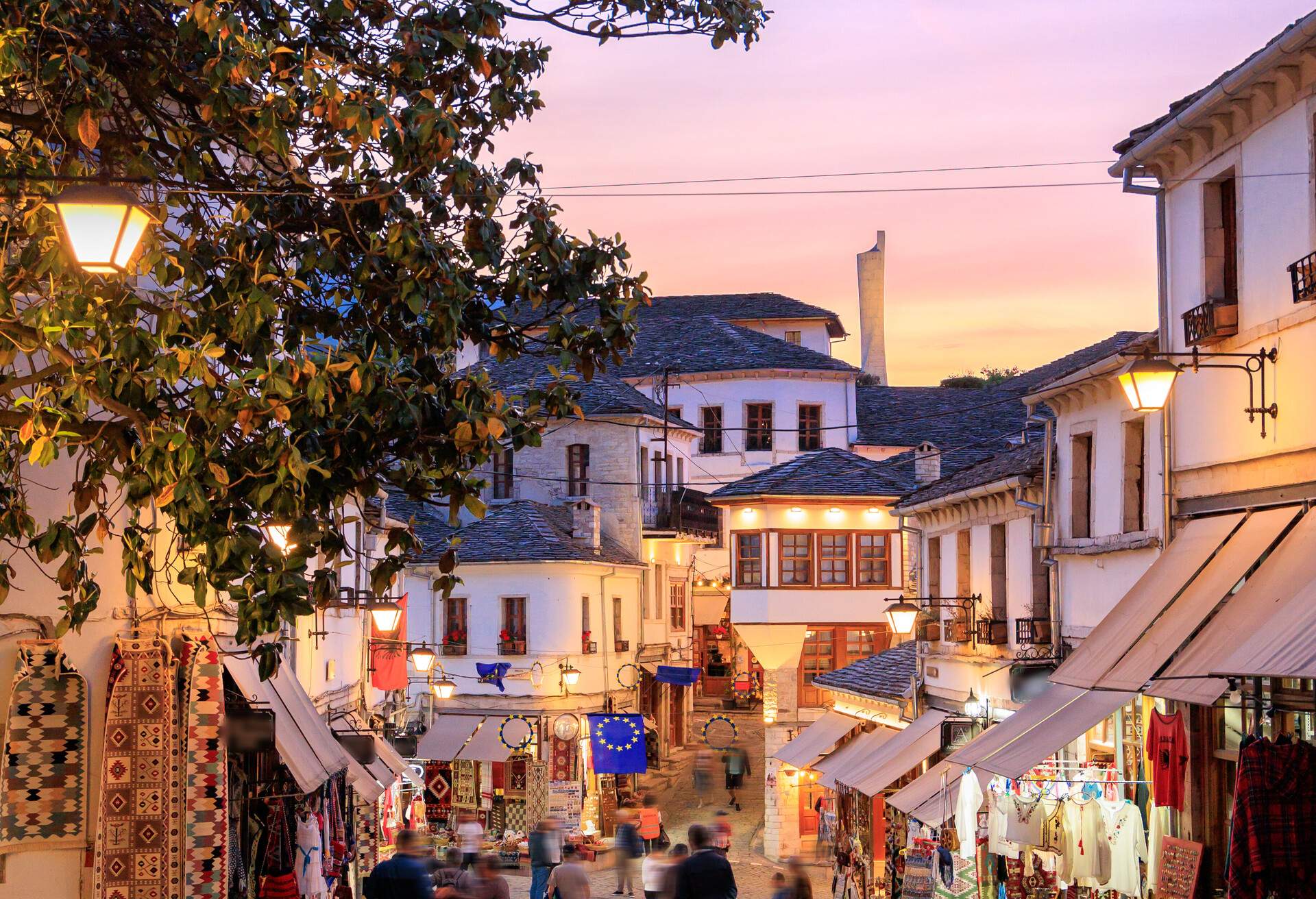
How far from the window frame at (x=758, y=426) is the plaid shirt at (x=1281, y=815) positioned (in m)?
43.2

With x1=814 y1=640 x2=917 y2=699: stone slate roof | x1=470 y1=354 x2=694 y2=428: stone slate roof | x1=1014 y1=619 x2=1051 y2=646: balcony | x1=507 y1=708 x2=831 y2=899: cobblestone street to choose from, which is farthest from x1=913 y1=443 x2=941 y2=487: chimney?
x1=1014 y1=619 x2=1051 y2=646: balcony

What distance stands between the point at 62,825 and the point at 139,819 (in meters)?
0.62

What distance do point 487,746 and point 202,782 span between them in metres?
28.3

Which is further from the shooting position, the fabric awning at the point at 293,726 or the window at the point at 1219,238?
the fabric awning at the point at 293,726

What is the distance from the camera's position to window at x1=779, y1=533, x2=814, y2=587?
39562 mm

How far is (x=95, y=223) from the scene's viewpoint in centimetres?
710

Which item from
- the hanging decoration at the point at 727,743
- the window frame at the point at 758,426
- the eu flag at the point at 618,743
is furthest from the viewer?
the window frame at the point at 758,426

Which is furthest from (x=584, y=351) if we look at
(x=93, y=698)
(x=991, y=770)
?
(x=991, y=770)

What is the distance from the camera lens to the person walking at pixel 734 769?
4512cm

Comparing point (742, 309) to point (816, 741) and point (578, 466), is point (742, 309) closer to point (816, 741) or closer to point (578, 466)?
point (578, 466)

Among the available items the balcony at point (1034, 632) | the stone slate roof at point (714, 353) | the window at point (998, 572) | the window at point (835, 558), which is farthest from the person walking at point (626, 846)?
the stone slate roof at point (714, 353)

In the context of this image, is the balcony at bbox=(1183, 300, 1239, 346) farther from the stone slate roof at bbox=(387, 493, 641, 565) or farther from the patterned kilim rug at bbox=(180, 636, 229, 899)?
the stone slate roof at bbox=(387, 493, 641, 565)

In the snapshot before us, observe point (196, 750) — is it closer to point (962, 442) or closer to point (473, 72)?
point (473, 72)

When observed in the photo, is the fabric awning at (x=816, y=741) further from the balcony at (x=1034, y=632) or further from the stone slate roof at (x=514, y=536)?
the stone slate roof at (x=514, y=536)
